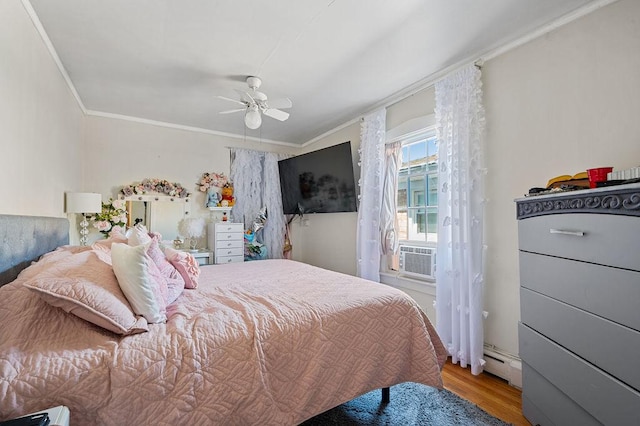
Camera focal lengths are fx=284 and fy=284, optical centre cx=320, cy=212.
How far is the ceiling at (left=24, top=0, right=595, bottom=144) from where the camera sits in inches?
70.6

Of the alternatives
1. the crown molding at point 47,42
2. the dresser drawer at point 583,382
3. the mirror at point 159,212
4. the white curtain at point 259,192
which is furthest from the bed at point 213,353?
the white curtain at point 259,192

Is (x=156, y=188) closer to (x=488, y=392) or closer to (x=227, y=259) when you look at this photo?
(x=227, y=259)

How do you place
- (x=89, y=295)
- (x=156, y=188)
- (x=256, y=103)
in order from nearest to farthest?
(x=89, y=295) → (x=256, y=103) → (x=156, y=188)

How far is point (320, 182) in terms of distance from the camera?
3.97m

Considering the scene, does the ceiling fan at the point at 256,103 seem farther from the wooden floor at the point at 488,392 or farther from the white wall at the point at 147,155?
the wooden floor at the point at 488,392

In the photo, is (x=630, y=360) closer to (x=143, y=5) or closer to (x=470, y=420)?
(x=470, y=420)

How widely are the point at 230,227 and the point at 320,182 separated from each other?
1433 millimetres

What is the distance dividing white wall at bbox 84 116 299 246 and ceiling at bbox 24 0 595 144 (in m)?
0.50

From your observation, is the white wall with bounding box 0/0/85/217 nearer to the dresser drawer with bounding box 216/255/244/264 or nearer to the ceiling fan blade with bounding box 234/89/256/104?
the ceiling fan blade with bounding box 234/89/256/104

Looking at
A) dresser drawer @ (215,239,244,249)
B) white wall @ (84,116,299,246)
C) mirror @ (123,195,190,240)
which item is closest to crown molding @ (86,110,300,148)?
white wall @ (84,116,299,246)

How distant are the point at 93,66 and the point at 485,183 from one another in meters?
3.47

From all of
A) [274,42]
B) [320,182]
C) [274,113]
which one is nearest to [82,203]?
[274,113]

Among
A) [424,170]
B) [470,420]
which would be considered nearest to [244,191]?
[424,170]

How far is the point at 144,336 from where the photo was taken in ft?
3.52
